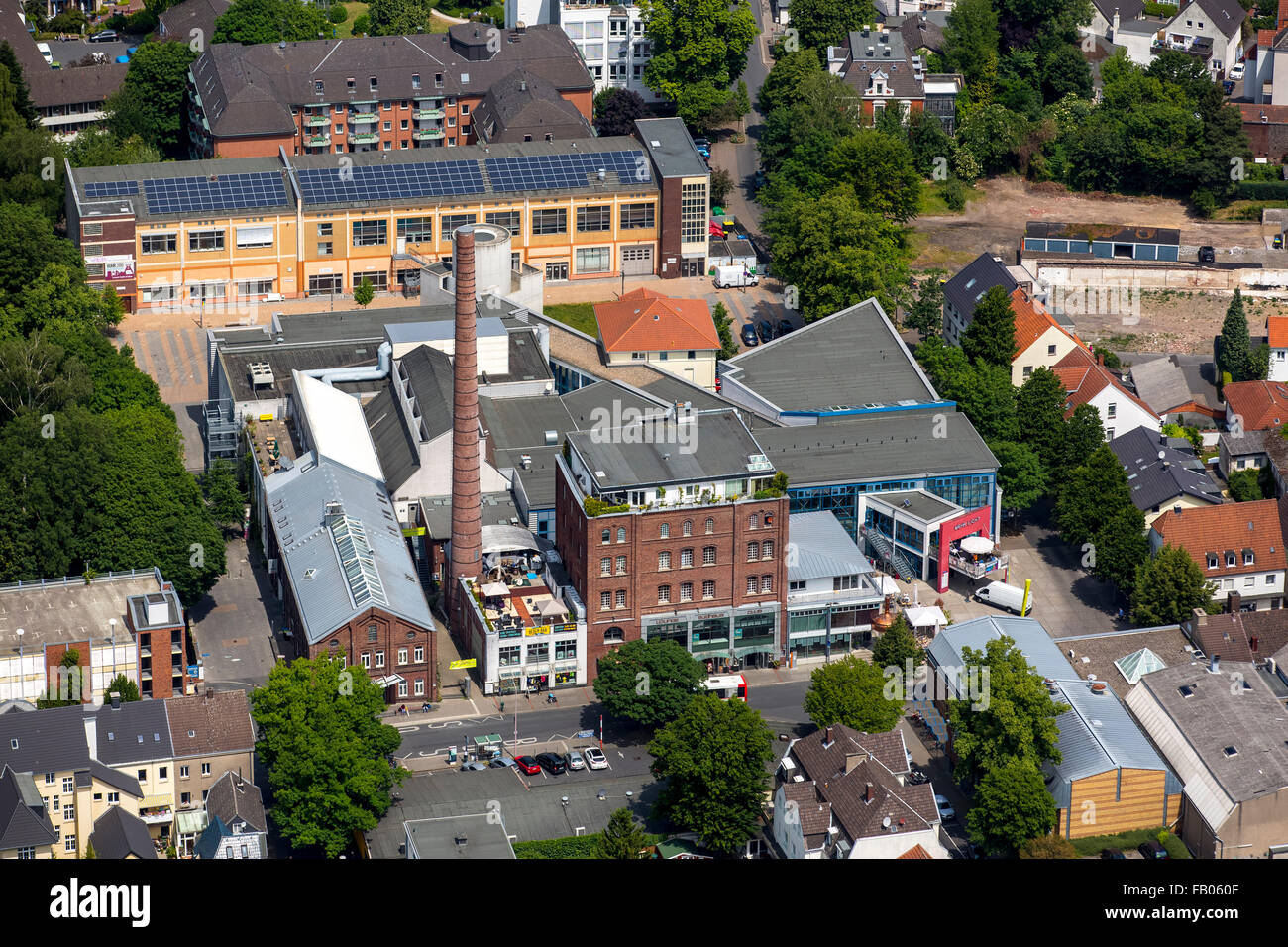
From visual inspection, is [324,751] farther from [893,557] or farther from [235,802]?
[893,557]

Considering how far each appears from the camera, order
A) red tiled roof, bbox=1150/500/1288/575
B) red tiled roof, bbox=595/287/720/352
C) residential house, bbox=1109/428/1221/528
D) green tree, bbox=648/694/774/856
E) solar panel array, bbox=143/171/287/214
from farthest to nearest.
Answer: solar panel array, bbox=143/171/287/214 → red tiled roof, bbox=595/287/720/352 → residential house, bbox=1109/428/1221/528 → red tiled roof, bbox=1150/500/1288/575 → green tree, bbox=648/694/774/856

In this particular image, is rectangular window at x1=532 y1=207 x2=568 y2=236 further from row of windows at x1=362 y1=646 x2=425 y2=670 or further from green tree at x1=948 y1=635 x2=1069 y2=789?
green tree at x1=948 y1=635 x2=1069 y2=789

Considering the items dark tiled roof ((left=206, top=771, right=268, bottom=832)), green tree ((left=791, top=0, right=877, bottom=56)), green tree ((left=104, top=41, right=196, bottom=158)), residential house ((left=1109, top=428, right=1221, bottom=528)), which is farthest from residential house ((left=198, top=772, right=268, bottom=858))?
green tree ((left=791, top=0, right=877, bottom=56))

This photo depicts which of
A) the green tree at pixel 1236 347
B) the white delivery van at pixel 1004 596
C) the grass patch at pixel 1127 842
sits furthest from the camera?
the green tree at pixel 1236 347

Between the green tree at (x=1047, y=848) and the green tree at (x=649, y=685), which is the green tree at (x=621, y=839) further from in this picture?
the green tree at (x=1047, y=848)

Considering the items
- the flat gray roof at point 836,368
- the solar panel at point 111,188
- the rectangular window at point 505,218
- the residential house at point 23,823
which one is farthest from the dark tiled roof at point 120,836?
the rectangular window at point 505,218

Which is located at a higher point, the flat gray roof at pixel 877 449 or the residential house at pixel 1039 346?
the residential house at pixel 1039 346
